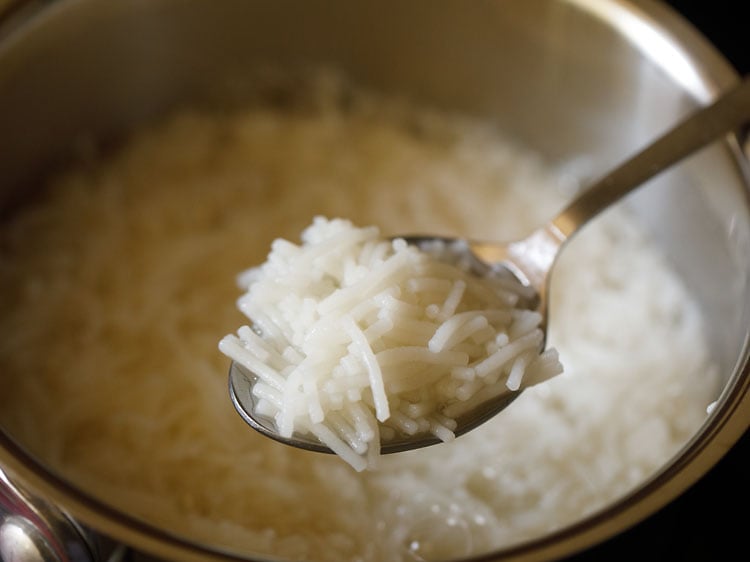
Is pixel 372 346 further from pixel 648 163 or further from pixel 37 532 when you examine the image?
pixel 648 163

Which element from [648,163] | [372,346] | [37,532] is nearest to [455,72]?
[648,163]

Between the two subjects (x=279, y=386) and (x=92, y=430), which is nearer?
(x=279, y=386)

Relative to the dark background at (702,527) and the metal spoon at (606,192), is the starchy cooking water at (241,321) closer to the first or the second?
the dark background at (702,527)

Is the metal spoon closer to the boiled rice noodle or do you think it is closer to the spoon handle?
the spoon handle

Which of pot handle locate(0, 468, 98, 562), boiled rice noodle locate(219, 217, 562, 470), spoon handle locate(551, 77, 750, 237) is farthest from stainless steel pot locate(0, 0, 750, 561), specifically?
pot handle locate(0, 468, 98, 562)

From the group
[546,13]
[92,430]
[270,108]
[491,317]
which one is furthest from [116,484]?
[546,13]

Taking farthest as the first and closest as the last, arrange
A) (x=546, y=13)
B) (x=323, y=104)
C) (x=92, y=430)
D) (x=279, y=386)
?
(x=323, y=104) → (x=546, y=13) → (x=92, y=430) → (x=279, y=386)

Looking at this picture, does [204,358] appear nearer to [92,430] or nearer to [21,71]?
[92,430]
